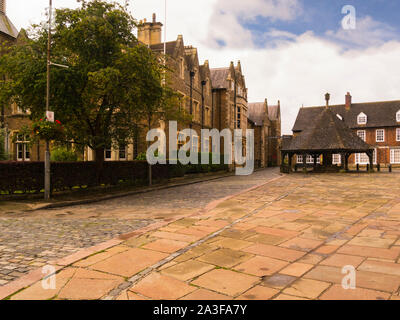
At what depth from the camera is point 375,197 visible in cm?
1201

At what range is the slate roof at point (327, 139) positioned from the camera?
29156 millimetres

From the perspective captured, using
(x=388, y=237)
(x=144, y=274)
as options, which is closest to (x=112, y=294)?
(x=144, y=274)

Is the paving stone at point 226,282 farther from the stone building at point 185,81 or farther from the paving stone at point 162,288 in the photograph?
the stone building at point 185,81

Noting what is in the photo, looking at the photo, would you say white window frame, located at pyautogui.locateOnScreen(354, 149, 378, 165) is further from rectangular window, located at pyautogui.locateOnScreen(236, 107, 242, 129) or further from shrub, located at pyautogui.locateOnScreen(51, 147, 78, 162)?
shrub, located at pyautogui.locateOnScreen(51, 147, 78, 162)

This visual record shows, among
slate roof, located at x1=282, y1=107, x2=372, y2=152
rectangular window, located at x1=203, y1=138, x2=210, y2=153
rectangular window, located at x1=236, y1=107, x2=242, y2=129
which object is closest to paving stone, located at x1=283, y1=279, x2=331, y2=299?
slate roof, located at x1=282, y1=107, x2=372, y2=152

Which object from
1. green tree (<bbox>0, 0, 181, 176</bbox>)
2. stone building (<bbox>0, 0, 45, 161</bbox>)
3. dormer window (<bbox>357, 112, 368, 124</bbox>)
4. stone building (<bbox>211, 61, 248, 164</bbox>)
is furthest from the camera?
dormer window (<bbox>357, 112, 368, 124</bbox>)

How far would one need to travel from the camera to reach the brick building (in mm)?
48219

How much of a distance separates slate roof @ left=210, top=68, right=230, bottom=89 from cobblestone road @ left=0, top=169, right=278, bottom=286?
2657 cm

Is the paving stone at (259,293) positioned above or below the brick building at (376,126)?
below

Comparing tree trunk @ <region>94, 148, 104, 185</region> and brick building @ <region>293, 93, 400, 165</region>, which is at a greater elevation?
brick building @ <region>293, 93, 400, 165</region>

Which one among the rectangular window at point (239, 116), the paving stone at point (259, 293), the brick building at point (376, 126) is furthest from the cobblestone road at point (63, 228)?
the brick building at point (376, 126)

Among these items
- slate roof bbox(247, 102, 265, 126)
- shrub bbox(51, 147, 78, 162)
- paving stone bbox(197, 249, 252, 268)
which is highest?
slate roof bbox(247, 102, 265, 126)

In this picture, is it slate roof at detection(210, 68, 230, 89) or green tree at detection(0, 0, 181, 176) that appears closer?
green tree at detection(0, 0, 181, 176)
